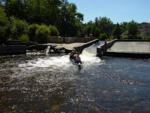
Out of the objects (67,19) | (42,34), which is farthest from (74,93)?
(67,19)

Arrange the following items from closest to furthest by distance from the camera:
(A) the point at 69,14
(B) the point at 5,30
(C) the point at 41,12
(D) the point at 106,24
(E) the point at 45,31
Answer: (B) the point at 5,30, (E) the point at 45,31, (C) the point at 41,12, (A) the point at 69,14, (D) the point at 106,24

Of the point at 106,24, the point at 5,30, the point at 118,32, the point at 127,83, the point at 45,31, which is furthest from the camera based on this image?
the point at 106,24

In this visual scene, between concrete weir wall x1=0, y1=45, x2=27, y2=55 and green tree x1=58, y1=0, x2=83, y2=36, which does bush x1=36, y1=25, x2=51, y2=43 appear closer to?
concrete weir wall x1=0, y1=45, x2=27, y2=55

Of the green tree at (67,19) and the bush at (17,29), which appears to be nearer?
the bush at (17,29)

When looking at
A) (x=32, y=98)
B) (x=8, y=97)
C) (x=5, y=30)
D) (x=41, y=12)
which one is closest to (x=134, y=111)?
(x=32, y=98)

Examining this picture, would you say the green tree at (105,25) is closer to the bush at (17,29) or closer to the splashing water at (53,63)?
the bush at (17,29)

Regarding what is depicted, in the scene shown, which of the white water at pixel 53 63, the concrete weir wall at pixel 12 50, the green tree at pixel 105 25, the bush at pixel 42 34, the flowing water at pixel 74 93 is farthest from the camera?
the green tree at pixel 105 25

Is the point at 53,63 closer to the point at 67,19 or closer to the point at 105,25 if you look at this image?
the point at 67,19

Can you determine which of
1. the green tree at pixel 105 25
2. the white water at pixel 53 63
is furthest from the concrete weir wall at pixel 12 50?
the green tree at pixel 105 25

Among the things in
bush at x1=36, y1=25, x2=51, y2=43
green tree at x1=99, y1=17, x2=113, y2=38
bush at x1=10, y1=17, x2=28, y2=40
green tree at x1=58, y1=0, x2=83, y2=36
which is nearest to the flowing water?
bush at x1=10, y1=17, x2=28, y2=40

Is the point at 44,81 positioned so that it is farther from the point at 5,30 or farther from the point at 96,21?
the point at 96,21

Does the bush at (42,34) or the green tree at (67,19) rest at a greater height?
the green tree at (67,19)

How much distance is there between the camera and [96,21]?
125 m

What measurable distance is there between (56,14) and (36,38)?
72.8ft
